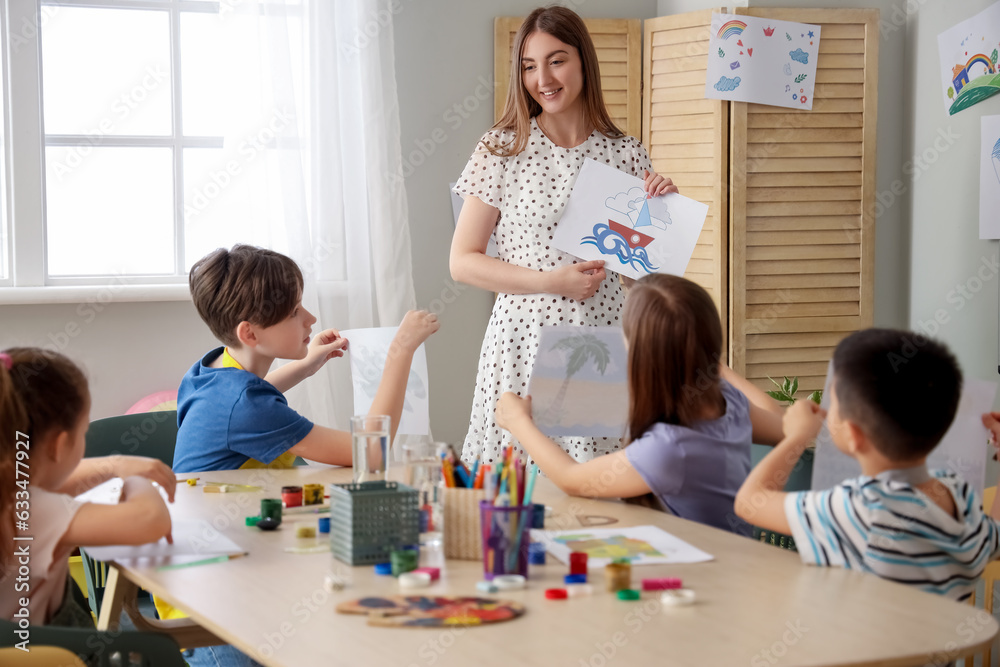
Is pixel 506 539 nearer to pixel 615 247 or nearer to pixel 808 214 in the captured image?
pixel 615 247

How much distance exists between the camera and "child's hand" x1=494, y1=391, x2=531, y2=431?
1798 mm

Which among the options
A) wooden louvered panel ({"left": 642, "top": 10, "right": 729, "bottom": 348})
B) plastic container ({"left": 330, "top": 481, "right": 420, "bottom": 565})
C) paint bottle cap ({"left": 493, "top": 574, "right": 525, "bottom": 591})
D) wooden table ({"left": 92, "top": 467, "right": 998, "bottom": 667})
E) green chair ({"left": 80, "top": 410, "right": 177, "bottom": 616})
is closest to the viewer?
wooden table ({"left": 92, "top": 467, "right": 998, "bottom": 667})

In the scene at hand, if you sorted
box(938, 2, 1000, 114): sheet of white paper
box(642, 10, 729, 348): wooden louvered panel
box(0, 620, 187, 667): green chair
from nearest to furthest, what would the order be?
box(0, 620, 187, 667): green chair → box(938, 2, 1000, 114): sheet of white paper → box(642, 10, 729, 348): wooden louvered panel

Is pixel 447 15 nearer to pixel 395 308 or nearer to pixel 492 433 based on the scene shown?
pixel 395 308

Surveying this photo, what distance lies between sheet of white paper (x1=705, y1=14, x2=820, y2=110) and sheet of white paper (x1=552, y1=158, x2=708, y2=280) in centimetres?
127

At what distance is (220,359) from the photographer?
6.96 feet

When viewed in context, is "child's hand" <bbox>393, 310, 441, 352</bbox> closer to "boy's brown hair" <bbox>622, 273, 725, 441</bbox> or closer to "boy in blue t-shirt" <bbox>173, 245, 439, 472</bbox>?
"boy in blue t-shirt" <bbox>173, 245, 439, 472</bbox>

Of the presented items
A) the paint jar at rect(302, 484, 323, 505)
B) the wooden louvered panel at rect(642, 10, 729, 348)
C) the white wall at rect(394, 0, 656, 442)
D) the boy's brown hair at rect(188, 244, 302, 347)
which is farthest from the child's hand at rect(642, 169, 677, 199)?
the white wall at rect(394, 0, 656, 442)

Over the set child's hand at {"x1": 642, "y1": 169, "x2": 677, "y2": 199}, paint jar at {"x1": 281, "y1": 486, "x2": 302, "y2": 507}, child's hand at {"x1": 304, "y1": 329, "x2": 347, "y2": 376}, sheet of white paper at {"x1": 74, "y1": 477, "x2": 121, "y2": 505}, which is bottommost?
paint jar at {"x1": 281, "y1": 486, "x2": 302, "y2": 507}

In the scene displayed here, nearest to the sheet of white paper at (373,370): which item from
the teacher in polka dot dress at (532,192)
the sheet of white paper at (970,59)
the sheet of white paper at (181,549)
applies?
the teacher in polka dot dress at (532,192)

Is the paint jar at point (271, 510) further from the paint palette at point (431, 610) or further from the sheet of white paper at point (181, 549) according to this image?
the paint palette at point (431, 610)

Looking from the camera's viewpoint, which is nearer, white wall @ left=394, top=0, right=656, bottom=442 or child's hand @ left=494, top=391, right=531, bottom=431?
child's hand @ left=494, top=391, right=531, bottom=431

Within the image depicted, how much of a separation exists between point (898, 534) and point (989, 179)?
7.41ft

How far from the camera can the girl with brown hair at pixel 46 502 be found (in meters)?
1.27
